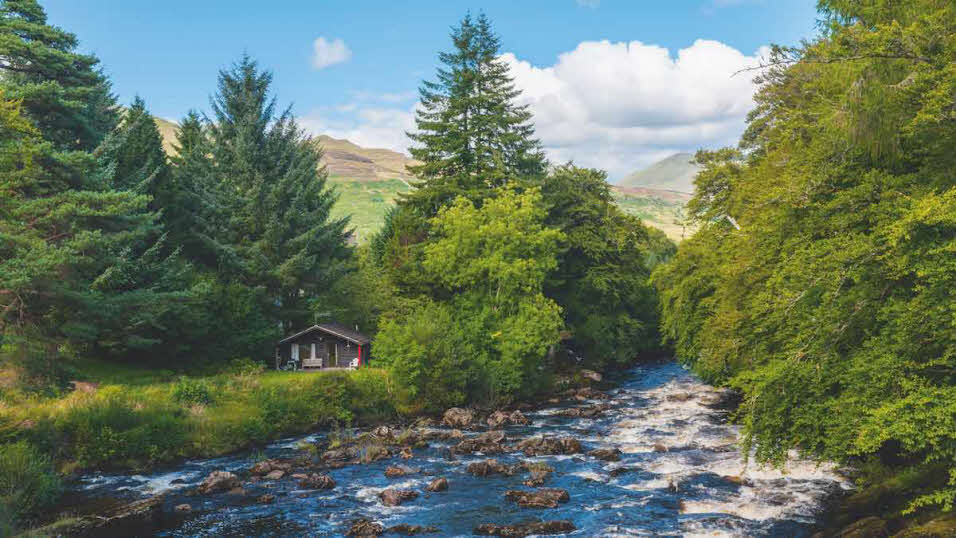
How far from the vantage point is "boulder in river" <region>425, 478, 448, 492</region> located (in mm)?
23769

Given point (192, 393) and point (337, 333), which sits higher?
point (337, 333)

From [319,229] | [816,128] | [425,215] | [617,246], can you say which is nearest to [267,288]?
[319,229]

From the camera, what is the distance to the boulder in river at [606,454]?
28.0m

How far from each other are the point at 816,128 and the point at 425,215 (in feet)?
131

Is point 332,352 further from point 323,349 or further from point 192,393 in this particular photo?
point 192,393

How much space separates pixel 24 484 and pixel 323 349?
30.4 m

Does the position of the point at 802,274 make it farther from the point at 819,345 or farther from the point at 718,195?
the point at 718,195

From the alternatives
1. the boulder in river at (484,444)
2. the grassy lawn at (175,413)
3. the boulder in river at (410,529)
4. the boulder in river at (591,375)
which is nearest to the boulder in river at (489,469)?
the boulder in river at (484,444)

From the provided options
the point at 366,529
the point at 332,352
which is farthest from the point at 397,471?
the point at 332,352

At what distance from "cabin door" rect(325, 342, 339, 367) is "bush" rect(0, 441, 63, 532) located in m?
27.8

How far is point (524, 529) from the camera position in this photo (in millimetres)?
19188

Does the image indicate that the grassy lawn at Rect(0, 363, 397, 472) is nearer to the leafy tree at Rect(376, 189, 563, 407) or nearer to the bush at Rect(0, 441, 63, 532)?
the bush at Rect(0, 441, 63, 532)

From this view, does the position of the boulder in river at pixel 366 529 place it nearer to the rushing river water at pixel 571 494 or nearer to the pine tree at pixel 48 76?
the rushing river water at pixel 571 494

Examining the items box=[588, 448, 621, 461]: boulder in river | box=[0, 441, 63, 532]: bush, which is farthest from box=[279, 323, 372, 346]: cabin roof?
box=[0, 441, 63, 532]: bush
